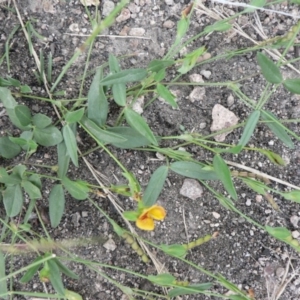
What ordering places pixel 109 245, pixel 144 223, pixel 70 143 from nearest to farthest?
pixel 144 223 < pixel 70 143 < pixel 109 245

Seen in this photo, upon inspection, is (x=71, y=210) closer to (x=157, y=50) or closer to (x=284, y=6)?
(x=157, y=50)

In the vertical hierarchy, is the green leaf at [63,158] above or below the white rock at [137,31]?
below

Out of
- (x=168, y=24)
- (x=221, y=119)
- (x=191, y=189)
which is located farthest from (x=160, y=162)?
(x=168, y=24)

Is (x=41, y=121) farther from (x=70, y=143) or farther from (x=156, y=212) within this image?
(x=156, y=212)

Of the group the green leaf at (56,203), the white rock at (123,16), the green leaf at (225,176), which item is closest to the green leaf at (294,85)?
the green leaf at (225,176)

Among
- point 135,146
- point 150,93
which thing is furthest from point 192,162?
point 150,93

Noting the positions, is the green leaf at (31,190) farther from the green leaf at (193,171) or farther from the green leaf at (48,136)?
the green leaf at (193,171)
